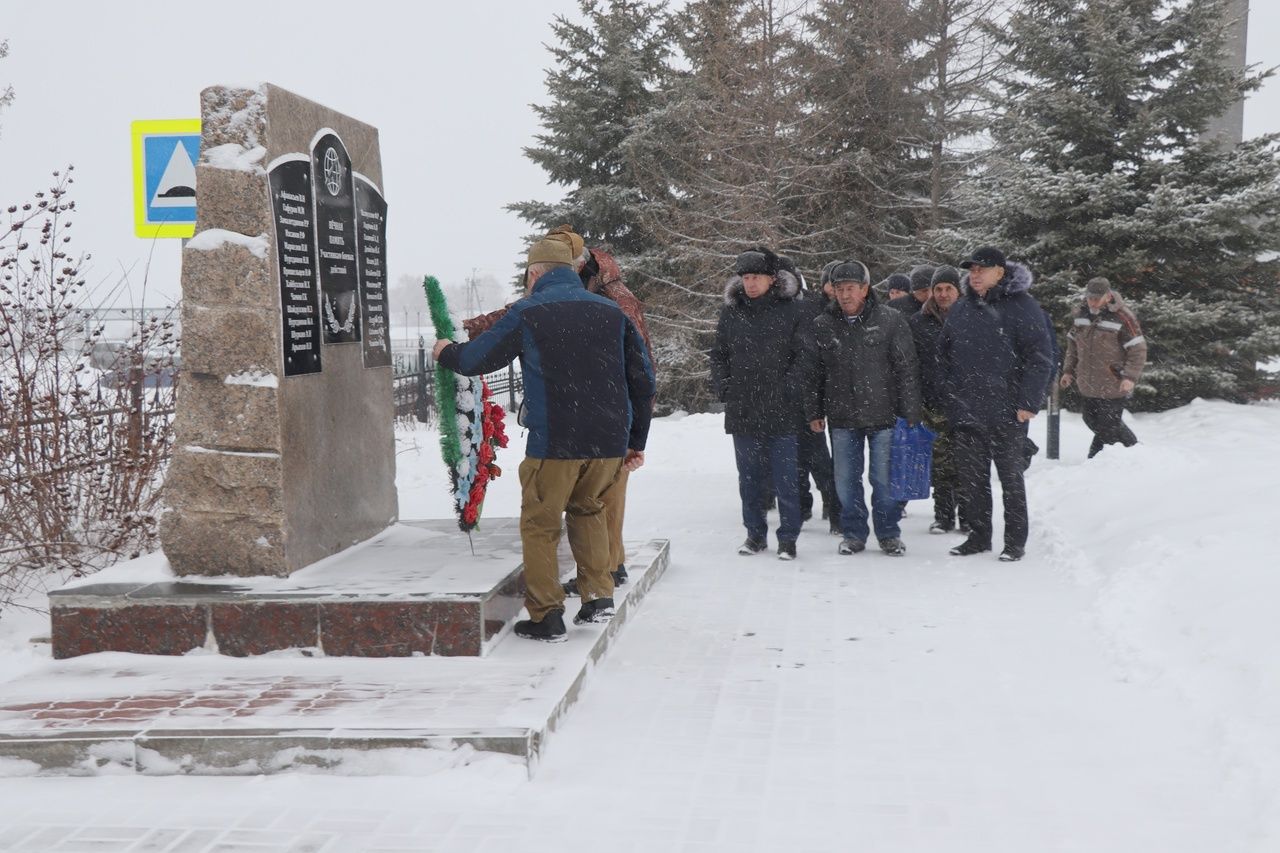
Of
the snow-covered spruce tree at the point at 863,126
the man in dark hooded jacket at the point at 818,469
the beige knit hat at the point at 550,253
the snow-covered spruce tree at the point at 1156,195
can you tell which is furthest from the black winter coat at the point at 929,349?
the snow-covered spruce tree at the point at 863,126

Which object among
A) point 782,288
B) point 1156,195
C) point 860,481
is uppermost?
point 1156,195

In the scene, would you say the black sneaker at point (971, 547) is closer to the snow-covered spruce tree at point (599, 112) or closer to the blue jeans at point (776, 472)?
the blue jeans at point (776, 472)

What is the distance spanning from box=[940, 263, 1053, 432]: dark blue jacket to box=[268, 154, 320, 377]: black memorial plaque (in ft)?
13.7

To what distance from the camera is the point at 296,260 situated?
5500 mm

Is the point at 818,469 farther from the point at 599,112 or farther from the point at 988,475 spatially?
the point at 599,112

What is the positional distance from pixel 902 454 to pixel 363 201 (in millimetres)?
3937

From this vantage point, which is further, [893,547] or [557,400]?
[893,547]

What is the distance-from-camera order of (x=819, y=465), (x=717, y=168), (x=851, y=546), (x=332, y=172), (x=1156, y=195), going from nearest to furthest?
(x=332, y=172) < (x=851, y=546) < (x=819, y=465) < (x=1156, y=195) < (x=717, y=168)

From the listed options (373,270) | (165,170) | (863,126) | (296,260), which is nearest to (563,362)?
(296,260)

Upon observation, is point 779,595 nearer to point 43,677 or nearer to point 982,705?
point 982,705

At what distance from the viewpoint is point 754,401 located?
298 inches

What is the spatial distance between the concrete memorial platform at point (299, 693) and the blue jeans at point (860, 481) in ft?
8.30

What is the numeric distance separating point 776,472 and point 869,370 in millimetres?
931

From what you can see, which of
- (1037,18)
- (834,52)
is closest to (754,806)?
(1037,18)
